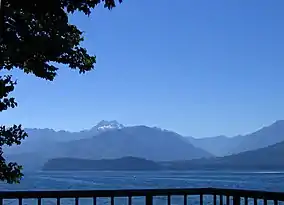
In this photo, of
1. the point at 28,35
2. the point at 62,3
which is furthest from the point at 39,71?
the point at 62,3

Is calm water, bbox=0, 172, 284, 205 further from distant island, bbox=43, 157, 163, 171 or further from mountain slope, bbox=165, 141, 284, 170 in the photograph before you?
distant island, bbox=43, 157, 163, 171

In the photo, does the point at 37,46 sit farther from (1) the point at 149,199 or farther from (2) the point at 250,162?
(2) the point at 250,162

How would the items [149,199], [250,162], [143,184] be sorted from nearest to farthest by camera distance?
[149,199], [143,184], [250,162]

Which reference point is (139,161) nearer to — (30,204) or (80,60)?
(30,204)

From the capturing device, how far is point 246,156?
19412 centimetres

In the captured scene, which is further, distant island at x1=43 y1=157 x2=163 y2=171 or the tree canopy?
distant island at x1=43 y1=157 x2=163 y2=171

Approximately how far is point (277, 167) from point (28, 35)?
170 m

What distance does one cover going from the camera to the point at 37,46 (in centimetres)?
510

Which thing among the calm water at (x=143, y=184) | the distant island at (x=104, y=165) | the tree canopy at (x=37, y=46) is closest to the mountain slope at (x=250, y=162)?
the distant island at (x=104, y=165)

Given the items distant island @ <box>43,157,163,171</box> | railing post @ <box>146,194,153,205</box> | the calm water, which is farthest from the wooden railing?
distant island @ <box>43,157,163,171</box>

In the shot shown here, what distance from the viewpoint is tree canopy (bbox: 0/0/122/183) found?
429 cm

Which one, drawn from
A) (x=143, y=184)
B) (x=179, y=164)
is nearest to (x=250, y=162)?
(x=179, y=164)

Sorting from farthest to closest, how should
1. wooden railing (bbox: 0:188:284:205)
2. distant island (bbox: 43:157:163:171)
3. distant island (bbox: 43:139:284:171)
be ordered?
distant island (bbox: 43:157:163:171), distant island (bbox: 43:139:284:171), wooden railing (bbox: 0:188:284:205)

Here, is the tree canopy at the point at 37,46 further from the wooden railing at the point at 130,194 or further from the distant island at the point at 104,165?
the distant island at the point at 104,165
